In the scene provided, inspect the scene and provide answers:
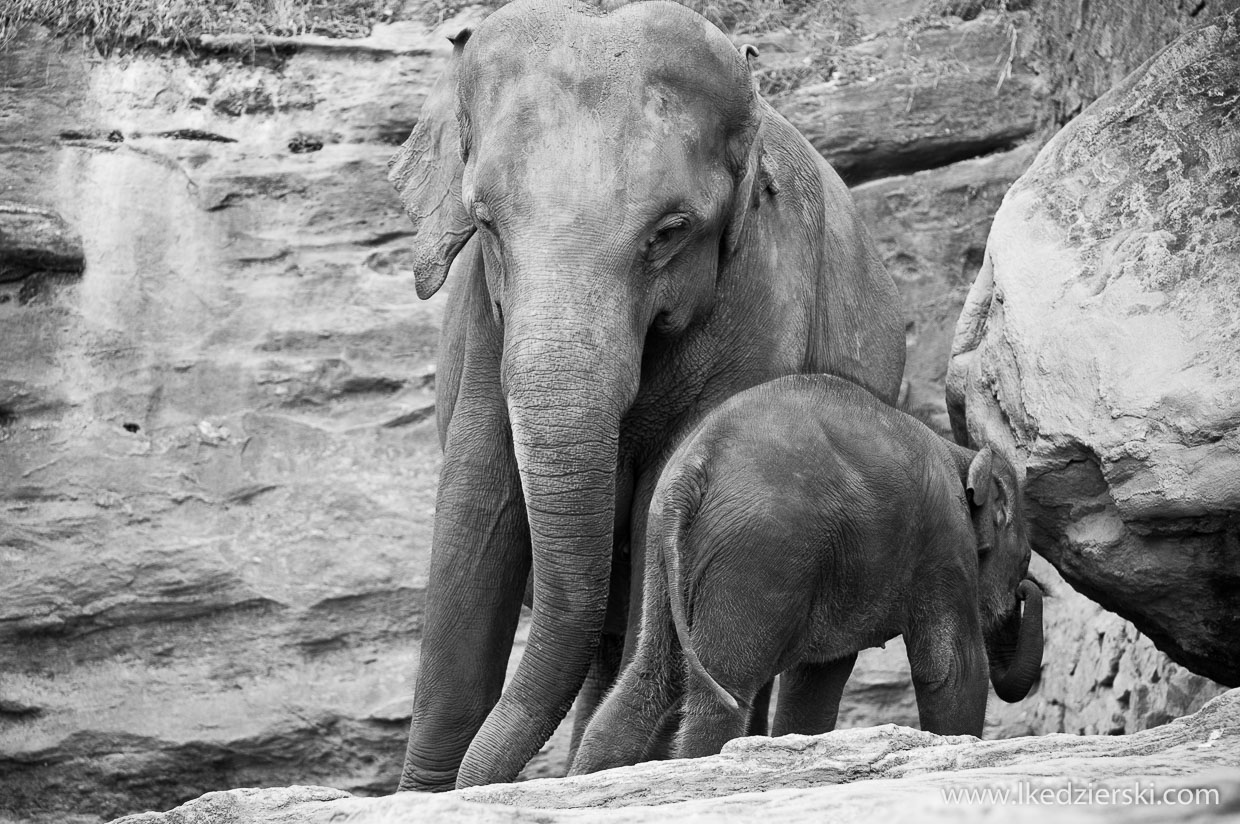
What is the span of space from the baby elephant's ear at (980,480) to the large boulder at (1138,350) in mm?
199

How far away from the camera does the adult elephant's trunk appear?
460 cm

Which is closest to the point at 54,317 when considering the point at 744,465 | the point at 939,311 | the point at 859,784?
the point at 939,311

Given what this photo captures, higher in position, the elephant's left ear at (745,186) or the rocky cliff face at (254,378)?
the elephant's left ear at (745,186)

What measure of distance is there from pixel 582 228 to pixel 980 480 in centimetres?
147

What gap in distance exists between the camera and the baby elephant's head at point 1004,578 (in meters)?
5.43

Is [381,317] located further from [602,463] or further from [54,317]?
[602,463]

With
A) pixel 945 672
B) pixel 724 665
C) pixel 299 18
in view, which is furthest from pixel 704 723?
pixel 299 18

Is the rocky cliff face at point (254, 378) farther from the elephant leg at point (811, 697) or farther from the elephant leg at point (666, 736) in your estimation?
the elephant leg at point (666, 736)

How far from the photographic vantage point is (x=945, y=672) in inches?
208

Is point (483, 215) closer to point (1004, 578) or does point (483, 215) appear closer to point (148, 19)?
point (1004, 578)

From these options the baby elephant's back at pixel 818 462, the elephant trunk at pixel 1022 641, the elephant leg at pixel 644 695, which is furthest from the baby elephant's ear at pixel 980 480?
the elephant leg at pixel 644 695

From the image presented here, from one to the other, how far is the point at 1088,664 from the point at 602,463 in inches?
129

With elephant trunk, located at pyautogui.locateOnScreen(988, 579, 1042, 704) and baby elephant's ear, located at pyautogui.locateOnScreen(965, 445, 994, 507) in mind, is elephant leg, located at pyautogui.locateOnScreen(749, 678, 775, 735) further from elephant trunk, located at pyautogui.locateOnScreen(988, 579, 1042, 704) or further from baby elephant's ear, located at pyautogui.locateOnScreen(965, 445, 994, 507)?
baby elephant's ear, located at pyautogui.locateOnScreen(965, 445, 994, 507)

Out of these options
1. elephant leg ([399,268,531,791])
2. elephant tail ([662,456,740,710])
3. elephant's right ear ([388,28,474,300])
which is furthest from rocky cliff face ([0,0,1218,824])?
elephant tail ([662,456,740,710])
